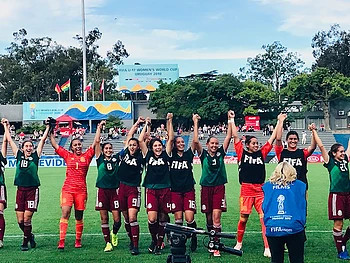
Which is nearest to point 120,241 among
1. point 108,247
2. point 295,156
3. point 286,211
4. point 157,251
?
point 108,247

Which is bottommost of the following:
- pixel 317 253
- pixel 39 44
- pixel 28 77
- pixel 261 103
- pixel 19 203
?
pixel 317 253

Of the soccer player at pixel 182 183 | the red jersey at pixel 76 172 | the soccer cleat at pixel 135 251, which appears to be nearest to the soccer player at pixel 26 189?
the red jersey at pixel 76 172

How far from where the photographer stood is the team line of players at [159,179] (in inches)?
327

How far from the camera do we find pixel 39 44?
70.7 m

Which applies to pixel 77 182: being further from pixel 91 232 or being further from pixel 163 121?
pixel 163 121

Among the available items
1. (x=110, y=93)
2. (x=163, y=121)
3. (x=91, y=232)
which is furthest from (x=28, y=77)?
(x=91, y=232)

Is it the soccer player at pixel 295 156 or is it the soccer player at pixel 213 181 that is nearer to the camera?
the soccer player at pixel 295 156

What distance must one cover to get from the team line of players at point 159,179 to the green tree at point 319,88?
147 feet

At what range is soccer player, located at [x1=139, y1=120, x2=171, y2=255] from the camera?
27.5ft

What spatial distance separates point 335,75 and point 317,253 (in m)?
46.7

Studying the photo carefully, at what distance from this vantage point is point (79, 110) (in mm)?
51469

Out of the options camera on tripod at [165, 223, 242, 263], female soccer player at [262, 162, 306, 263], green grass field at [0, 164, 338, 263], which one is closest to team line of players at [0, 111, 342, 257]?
green grass field at [0, 164, 338, 263]

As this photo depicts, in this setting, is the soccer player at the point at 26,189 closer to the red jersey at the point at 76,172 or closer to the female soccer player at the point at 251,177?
the red jersey at the point at 76,172

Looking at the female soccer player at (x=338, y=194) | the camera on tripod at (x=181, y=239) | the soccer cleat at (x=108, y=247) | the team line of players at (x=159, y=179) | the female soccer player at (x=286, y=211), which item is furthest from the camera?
the soccer cleat at (x=108, y=247)
